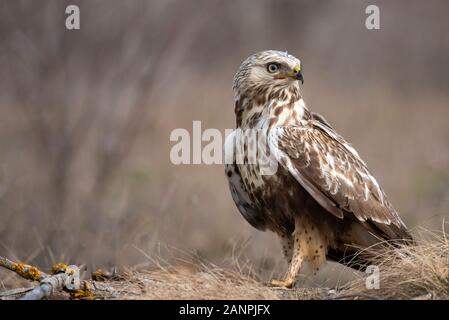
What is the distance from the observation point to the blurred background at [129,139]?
380 inches

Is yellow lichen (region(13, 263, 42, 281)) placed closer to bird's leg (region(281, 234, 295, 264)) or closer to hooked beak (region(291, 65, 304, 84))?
bird's leg (region(281, 234, 295, 264))

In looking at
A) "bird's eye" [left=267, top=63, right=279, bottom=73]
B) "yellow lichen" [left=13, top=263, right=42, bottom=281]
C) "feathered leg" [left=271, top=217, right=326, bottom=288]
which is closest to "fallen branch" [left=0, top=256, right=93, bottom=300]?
"yellow lichen" [left=13, top=263, right=42, bottom=281]

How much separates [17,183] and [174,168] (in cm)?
274

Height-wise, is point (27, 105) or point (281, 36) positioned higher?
point (281, 36)

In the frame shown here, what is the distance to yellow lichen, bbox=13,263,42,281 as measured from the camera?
217 inches

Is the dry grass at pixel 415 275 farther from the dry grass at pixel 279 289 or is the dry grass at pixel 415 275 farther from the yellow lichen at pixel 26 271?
the yellow lichen at pixel 26 271

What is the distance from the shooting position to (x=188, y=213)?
421 inches

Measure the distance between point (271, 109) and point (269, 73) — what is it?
26 centimetres

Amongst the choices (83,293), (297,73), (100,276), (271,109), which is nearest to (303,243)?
(271,109)

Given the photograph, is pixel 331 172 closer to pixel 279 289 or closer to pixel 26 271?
pixel 279 289

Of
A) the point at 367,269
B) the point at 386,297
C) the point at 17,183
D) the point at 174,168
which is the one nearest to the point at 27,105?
the point at 17,183

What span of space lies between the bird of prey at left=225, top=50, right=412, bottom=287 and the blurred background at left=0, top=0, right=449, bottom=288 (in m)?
0.73

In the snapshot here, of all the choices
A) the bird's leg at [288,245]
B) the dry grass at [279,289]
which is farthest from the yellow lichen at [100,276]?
the bird's leg at [288,245]

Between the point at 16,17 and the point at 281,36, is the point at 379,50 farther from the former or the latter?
the point at 16,17
